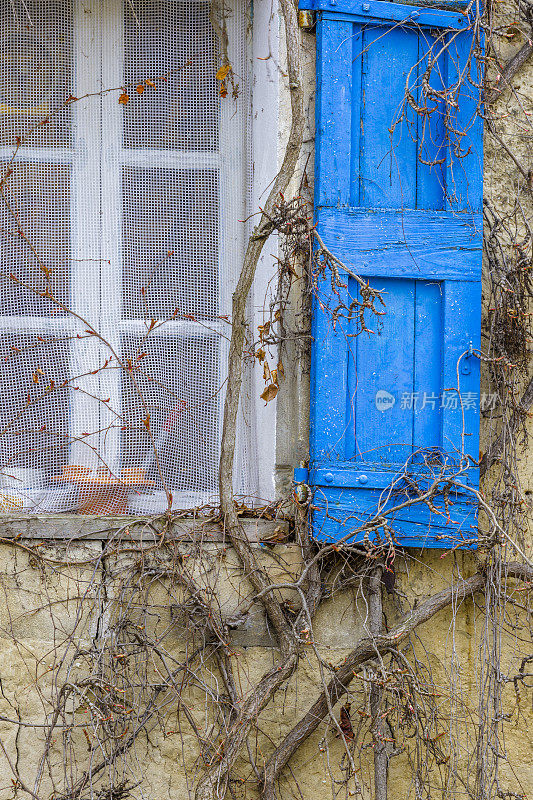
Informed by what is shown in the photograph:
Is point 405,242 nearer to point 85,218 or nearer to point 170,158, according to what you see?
point 170,158

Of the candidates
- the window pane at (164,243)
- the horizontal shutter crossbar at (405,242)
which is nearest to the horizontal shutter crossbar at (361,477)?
the horizontal shutter crossbar at (405,242)

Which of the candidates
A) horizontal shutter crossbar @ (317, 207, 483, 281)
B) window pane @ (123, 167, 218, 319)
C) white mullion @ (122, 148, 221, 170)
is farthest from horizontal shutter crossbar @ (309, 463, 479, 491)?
white mullion @ (122, 148, 221, 170)

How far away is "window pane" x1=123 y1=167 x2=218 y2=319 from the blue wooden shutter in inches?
21.4

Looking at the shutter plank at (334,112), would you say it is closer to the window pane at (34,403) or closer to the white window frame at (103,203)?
the white window frame at (103,203)

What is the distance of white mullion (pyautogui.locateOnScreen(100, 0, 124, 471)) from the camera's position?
2.94 meters

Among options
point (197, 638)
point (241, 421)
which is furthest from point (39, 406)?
point (197, 638)

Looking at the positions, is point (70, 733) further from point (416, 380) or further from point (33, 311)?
point (416, 380)

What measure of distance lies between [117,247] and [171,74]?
2.28 ft

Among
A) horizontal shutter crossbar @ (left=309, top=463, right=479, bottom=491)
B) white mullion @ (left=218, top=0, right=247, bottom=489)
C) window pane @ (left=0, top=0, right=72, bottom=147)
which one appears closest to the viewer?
horizontal shutter crossbar @ (left=309, top=463, right=479, bottom=491)

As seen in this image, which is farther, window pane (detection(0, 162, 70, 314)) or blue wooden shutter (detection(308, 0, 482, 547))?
window pane (detection(0, 162, 70, 314))

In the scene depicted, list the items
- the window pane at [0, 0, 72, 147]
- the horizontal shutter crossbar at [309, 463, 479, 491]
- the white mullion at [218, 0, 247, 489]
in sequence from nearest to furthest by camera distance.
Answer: the horizontal shutter crossbar at [309, 463, 479, 491]
the window pane at [0, 0, 72, 147]
the white mullion at [218, 0, 247, 489]

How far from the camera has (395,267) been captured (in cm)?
269

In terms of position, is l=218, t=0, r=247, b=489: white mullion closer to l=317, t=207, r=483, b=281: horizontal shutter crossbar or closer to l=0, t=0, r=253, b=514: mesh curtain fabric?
l=0, t=0, r=253, b=514: mesh curtain fabric

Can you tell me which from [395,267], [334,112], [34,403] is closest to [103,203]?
[34,403]
